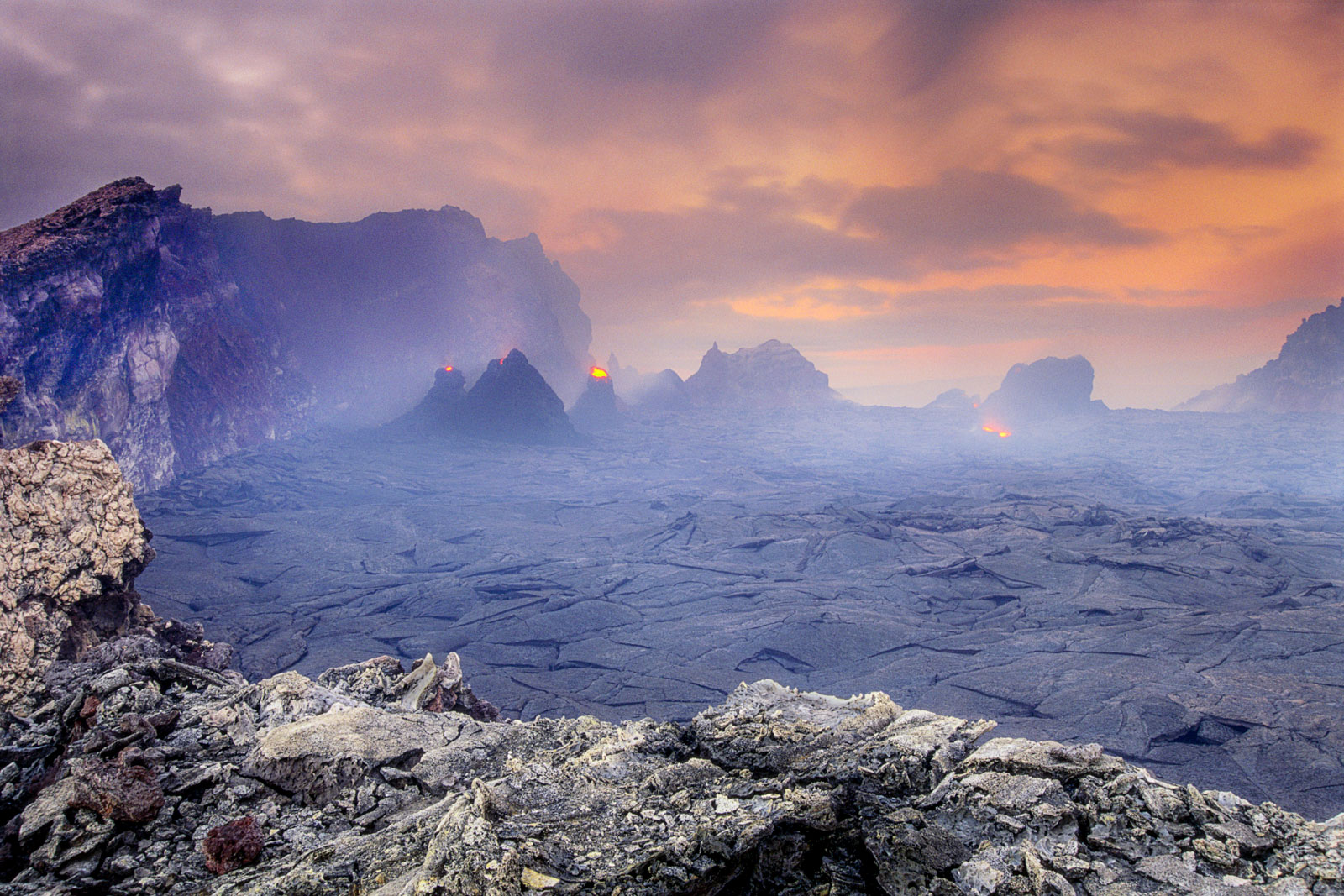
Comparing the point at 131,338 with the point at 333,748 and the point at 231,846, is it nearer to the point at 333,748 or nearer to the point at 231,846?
the point at 333,748

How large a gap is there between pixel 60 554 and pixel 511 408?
190 feet

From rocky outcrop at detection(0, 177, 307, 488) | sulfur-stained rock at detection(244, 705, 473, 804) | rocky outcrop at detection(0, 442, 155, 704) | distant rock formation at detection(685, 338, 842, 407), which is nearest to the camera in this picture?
sulfur-stained rock at detection(244, 705, 473, 804)

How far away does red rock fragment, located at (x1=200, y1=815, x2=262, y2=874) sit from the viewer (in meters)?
4.02

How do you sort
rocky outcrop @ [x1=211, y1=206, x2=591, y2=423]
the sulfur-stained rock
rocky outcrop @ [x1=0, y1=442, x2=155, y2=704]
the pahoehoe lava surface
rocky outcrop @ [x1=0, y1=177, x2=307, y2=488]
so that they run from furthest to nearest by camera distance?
1. rocky outcrop @ [x1=211, y1=206, x2=591, y2=423]
2. rocky outcrop @ [x1=0, y1=177, x2=307, y2=488]
3. the pahoehoe lava surface
4. rocky outcrop @ [x1=0, y1=442, x2=155, y2=704]
5. the sulfur-stained rock

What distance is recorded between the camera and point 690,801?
3.94 metres

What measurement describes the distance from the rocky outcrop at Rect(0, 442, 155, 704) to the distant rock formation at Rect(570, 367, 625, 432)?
7804 centimetres

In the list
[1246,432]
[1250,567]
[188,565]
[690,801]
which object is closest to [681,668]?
[690,801]

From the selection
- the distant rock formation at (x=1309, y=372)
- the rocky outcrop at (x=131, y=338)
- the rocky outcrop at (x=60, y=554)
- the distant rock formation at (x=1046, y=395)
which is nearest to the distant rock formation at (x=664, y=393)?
the distant rock formation at (x=1046, y=395)

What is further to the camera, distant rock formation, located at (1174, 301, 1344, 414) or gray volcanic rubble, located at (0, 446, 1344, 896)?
distant rock formation, located at (1174, 301, 1344, 414)

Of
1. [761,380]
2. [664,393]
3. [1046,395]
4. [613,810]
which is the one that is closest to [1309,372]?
[1046,395]

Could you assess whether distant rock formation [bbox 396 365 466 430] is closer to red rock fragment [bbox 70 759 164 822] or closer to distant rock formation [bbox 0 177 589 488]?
distant rock formation [bbox 0 177 589 488]

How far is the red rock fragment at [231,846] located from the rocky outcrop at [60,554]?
5654mm

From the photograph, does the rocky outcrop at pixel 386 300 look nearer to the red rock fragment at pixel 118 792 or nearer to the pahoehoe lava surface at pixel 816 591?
the pahoehoe lava surface at pixel 816 591

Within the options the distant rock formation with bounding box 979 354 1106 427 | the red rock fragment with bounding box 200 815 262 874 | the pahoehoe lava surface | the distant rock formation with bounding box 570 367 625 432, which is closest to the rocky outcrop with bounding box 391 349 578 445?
the pahoehoe lava surface
